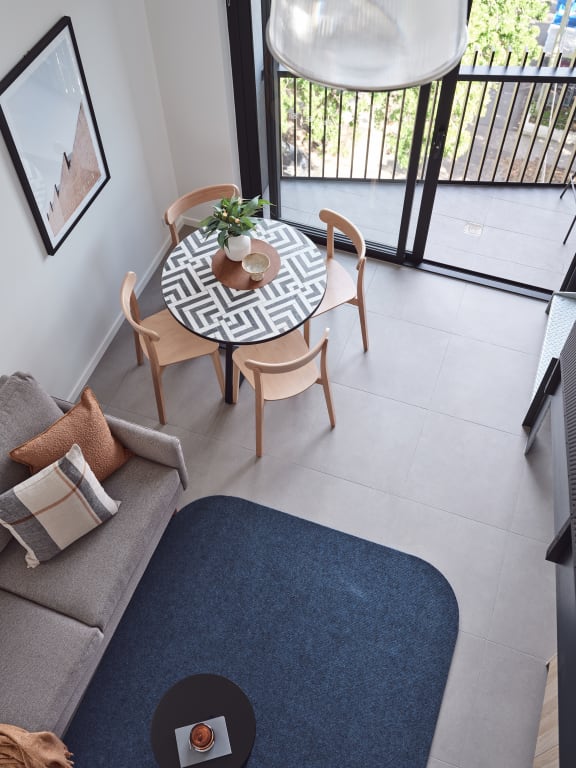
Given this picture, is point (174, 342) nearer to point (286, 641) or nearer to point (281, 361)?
point (281, 361)

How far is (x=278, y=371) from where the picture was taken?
10.9 feet

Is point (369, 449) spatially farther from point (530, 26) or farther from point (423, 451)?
point (530, 26)

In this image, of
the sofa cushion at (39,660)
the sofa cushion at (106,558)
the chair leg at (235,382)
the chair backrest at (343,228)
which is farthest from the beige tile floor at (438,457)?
the sofa cushion at (39,660)

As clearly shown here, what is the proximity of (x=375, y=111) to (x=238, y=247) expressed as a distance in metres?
1.35

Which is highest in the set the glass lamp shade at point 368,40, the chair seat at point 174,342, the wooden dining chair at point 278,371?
the glass lamp shade at point 368,40

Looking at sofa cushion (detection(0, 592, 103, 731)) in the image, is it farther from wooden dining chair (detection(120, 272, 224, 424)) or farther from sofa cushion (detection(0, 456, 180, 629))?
wooden dining chair (detection(120, 272, 224, 424))

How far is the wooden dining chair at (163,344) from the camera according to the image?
361 cm

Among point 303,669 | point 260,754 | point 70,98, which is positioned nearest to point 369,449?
point 303,669

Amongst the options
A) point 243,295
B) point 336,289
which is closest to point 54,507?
point 243,295

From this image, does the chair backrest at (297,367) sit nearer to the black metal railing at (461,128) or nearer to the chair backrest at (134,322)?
the chair backrest at (134,322)

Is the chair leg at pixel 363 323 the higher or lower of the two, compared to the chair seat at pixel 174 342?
lower

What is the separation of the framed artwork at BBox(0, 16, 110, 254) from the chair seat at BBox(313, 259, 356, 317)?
4.68 ft

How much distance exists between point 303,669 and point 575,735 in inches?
47.7

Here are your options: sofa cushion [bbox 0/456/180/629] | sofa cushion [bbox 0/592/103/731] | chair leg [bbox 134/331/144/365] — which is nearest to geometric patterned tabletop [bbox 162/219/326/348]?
chair leg [bbox 134/331/144/365]
